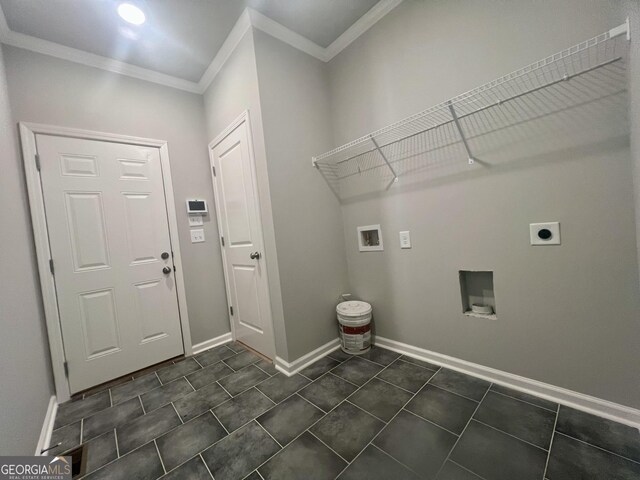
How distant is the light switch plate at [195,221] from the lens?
7.81 ft

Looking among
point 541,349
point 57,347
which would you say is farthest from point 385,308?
point 57,347

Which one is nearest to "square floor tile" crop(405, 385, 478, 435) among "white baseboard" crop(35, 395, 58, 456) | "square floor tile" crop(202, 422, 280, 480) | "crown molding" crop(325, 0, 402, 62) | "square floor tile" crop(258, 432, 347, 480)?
"square floor tile" crop(258, 432, 347, 480)

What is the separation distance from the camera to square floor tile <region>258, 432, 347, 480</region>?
1.03 meters

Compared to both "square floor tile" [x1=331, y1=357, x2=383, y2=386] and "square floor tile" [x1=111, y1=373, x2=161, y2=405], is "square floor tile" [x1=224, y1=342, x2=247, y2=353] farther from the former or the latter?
"square floor tile" [x1=331, y1=357, x2=383, y2=386]

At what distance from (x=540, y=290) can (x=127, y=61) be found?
138 inches

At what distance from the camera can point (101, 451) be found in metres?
1.27

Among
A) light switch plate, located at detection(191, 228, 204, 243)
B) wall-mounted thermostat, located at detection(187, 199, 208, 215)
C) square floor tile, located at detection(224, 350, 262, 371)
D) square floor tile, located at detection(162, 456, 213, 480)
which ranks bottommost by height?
square floor tile, located at detection(224, 350, 262, 371)

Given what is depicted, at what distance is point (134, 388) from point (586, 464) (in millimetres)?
2694

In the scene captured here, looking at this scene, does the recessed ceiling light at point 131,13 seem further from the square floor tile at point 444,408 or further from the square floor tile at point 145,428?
the square floor tile at point 444,408

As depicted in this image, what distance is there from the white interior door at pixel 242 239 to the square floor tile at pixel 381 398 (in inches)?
31.9

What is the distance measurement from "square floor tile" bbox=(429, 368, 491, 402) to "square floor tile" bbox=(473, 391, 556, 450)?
0.20ft

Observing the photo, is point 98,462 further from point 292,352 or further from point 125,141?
point 125,141

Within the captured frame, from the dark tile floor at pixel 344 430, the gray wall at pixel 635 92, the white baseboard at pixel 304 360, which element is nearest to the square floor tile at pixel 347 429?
the dark tile floor at pixel 344 430

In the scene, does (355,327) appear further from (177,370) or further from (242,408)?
(177,370)
